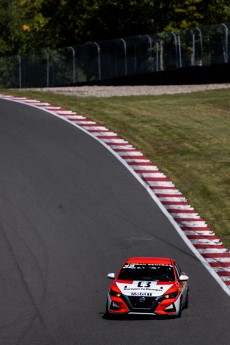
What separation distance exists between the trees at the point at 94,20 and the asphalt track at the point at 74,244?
142 feet

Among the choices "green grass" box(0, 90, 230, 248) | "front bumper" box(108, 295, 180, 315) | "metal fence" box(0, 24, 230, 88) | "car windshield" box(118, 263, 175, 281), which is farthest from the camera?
"metal fence" box(0, 24, 230, 88)

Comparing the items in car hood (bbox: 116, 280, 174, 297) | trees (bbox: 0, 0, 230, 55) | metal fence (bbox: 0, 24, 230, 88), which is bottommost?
car hood (bbox: 116, 280, 174, 297)

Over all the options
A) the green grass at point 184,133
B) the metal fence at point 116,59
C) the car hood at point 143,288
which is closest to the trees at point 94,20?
the metal fence at point 116,59

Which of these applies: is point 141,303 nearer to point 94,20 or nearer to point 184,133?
point 184,133

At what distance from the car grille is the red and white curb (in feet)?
12.2

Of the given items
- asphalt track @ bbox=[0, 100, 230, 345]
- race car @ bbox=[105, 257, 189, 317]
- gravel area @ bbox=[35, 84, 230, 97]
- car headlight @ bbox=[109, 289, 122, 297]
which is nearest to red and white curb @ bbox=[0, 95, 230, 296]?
asphalt track @ bbox=[0, 100, 230, 345]

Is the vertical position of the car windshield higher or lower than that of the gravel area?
lower

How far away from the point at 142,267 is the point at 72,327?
290 centimetres

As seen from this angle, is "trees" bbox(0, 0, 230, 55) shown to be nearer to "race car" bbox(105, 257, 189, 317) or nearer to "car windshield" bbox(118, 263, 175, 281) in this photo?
"car windshield" bbox(118, 263, 175, 281)

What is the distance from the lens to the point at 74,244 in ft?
99.6

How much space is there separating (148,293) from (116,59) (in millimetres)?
40804

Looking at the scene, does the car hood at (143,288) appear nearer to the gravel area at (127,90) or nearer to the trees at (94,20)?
the gravel area at (127,90)

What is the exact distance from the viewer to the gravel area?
57281mm

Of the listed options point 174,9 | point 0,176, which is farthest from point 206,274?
point 174,9
